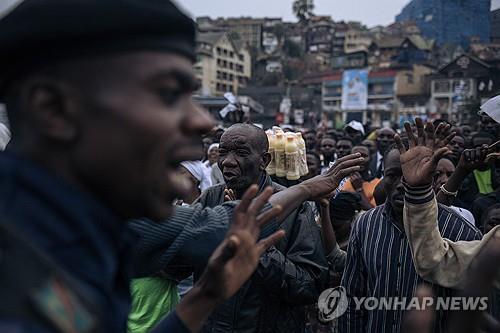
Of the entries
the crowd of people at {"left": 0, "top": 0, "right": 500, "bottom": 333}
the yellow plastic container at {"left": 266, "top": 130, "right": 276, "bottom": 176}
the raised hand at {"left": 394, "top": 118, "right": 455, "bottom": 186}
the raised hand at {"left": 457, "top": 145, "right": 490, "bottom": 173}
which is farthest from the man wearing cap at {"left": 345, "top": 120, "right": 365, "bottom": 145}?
the crowd of people at {"left": 0, "top": 0, "right": 500, "bottom": 333}

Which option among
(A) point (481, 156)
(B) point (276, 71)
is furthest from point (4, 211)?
(B) point (276, 71)

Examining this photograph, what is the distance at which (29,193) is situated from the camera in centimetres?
100

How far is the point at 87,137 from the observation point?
104 centimetres

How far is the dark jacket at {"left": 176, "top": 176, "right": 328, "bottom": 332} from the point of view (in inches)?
115

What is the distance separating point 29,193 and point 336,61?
64.1m

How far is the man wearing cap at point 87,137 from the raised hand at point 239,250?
333 mm

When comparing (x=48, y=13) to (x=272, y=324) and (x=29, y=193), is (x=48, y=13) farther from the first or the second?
(x=272, y=324)

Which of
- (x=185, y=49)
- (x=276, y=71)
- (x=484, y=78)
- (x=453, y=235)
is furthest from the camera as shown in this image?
(x=276, y=71)

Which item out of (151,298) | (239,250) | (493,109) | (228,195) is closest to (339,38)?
(493,109)

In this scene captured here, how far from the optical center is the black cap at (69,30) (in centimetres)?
102

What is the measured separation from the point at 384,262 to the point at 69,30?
2433 millimetres

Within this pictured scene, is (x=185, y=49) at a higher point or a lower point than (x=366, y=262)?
higher

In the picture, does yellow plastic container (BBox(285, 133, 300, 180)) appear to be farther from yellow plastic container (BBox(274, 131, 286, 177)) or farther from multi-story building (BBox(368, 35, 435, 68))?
multi-story building (BBox(368, 35, 435, 68))

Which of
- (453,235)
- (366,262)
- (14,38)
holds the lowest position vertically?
(366,262)
